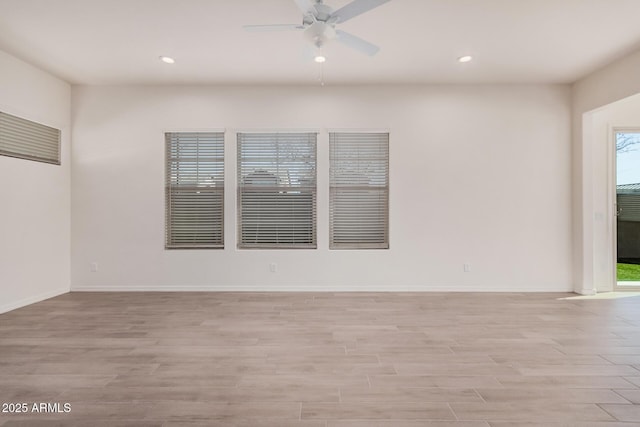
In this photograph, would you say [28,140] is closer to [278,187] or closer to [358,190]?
[278,187]

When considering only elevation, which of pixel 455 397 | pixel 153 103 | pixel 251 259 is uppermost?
pixel 153 103

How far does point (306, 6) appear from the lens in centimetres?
228

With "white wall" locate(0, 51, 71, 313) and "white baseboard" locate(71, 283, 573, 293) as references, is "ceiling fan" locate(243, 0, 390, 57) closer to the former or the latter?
"white baseboard" locate(71, 283, 573, 293)

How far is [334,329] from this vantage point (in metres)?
3.13

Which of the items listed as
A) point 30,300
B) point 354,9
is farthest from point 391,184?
point 30,300

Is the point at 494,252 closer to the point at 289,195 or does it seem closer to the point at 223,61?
the point at 289,195

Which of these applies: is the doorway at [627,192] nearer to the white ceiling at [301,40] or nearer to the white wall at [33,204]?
the white ceiling at [301,40]

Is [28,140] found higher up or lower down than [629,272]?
higher up

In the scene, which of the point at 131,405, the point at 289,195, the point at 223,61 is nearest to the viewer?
→ the point at 131,405

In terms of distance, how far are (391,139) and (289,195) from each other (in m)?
1.64

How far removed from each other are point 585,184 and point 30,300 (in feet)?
23.7

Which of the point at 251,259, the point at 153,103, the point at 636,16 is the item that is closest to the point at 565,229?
the point at 636,16

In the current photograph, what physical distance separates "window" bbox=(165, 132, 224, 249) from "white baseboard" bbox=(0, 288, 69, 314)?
1533mm

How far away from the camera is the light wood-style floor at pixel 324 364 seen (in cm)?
183
